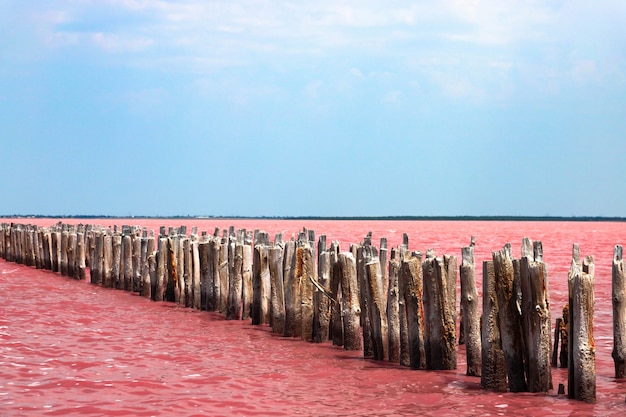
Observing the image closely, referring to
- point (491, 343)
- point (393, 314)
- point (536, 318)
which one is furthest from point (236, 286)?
point (536, 318)

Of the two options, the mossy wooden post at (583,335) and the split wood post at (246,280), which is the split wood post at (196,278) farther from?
the mossy wooden post at (583,335)

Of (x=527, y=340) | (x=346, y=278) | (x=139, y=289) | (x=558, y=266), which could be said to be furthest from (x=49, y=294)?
(x=558, y=266)

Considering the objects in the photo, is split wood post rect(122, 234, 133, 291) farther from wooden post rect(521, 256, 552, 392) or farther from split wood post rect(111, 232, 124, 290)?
wooden post rect(521, 256, 552, 392)

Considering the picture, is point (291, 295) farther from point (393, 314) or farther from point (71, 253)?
point (71, 253)

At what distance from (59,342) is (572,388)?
6242 mm

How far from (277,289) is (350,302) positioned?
1.68m

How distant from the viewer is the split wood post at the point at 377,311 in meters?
8.94

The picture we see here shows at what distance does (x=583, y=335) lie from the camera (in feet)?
22.6

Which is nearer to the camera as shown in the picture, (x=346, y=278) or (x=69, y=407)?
(x=69, y=407)

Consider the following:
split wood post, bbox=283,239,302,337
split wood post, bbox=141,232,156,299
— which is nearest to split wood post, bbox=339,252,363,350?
split wood post, bbox=283,239,302,337

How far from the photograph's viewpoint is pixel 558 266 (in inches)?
903

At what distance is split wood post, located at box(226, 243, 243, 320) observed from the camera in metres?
12.0

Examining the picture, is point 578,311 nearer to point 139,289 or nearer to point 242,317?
point 242,317

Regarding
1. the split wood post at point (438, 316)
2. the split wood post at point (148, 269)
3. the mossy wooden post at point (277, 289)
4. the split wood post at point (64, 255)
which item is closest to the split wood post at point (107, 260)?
the split wood post at point (148, 269)
